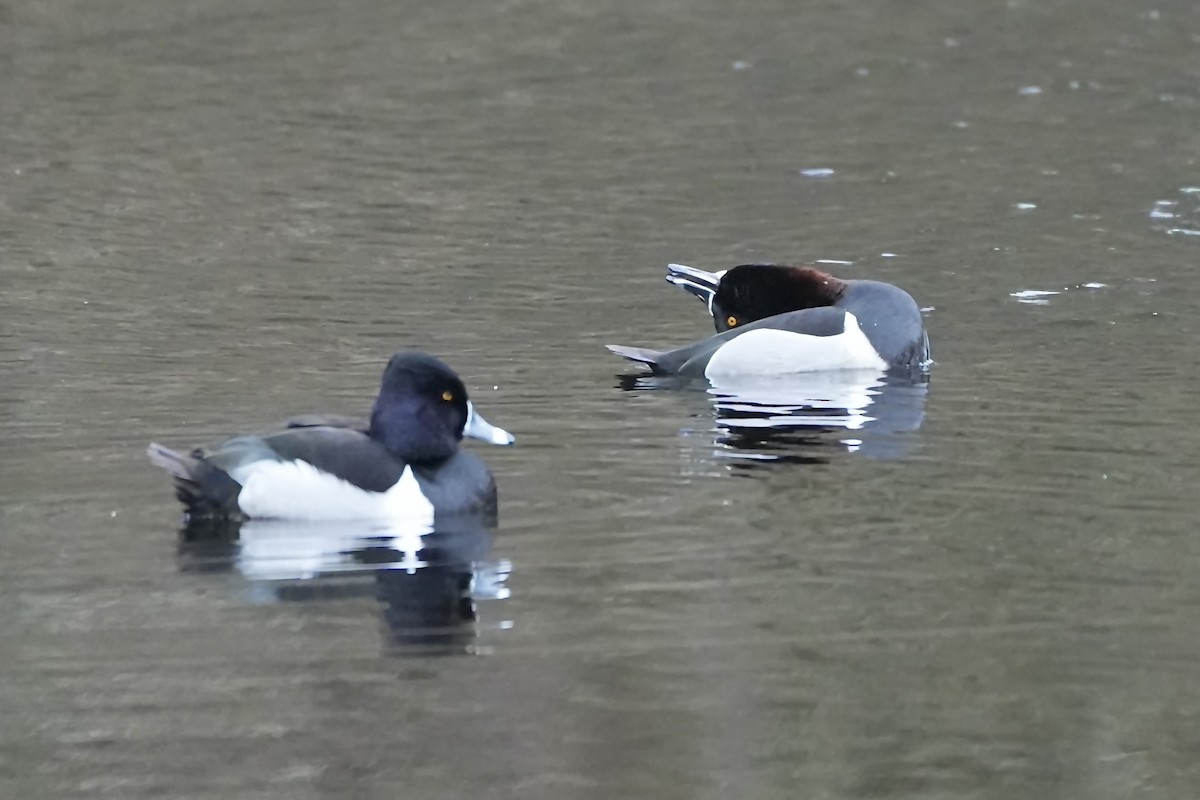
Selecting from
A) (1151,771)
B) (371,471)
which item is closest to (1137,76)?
(371,471)

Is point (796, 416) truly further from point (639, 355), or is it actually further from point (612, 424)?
point (639, 355)

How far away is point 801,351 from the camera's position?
14.5 metres

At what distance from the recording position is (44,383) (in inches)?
534

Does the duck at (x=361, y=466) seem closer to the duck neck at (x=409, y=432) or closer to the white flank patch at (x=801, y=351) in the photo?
the duck neck at (x=409, y=432)

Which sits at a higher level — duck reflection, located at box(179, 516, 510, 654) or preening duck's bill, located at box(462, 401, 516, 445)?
preening duck's bill, located at box(462, 401, 516, 445)

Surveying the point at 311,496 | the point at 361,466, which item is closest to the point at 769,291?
the point at 361,466

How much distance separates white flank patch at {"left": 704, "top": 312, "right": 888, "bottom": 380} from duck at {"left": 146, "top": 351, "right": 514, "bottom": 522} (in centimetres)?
421

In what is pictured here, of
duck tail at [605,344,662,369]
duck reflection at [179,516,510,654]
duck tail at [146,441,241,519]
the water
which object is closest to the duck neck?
duck reflection at [179,516,510,654]

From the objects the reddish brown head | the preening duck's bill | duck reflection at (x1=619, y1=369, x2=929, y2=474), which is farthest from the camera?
the reddish brown head

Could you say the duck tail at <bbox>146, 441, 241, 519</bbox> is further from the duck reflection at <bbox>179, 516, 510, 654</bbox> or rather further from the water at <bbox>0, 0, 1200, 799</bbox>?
the water at <bbox>0, 0, 1200, 799</bbox>

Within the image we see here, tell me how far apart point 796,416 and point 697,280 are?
227 centimetres

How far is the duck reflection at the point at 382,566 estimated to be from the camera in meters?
8.98

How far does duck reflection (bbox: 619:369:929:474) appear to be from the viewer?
11961mm

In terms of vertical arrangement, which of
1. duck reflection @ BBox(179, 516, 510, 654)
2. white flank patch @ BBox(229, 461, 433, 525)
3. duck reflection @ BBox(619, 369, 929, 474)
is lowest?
duck reflection @ BBox(619, 369, 929, 474)
